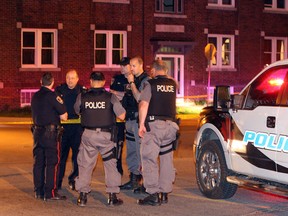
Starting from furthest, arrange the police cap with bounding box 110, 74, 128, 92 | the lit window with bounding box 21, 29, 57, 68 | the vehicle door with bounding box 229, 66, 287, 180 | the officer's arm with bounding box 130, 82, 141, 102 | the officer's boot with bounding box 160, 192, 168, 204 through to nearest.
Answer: the lit window with bounding box 21, 29, 57, 68 < the police cap with bounding box 110, 74, 128, 92 < the officer's arm with bounding box 130, 82, 141, 102 < the officer's boot with bounding box 160, 192, 168, 204 < the vehicle door with bounding box 229, 66, 287, 180

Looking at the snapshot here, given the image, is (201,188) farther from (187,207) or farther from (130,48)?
(130,48)

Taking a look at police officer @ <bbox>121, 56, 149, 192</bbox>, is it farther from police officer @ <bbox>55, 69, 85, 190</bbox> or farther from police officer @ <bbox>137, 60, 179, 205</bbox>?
police officer @ <bbox>55, 69, 85, 190</bbox>

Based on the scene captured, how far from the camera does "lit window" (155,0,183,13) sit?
3183 centimetres

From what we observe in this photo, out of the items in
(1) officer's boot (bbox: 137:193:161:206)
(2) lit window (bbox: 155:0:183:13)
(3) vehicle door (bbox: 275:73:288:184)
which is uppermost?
(2) lit window (bbox: 155:0:183:13)

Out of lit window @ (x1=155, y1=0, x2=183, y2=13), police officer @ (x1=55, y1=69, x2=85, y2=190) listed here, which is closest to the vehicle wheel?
police officer @ (x1=55, y1=69, x2=85, y2=190)

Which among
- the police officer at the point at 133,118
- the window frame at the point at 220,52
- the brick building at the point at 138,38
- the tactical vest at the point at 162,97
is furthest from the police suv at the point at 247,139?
the window frame at the point at 220,52

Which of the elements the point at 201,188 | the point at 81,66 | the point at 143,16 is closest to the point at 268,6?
the point at 143,16

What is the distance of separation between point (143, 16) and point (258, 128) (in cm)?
2257

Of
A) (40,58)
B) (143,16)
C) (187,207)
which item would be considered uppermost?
(143,16)

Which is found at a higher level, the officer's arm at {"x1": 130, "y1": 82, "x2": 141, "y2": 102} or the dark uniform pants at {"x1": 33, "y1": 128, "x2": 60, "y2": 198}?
the officer's arm at {"x1": 130, "y1": 82, "x2": 141, "y2": 102}

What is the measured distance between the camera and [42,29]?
29.2 metres

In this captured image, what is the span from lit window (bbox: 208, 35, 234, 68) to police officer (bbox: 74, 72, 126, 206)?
24202 mm

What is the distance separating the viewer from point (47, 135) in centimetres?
1002

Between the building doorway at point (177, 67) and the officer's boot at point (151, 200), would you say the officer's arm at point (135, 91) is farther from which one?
the building doorway at point (177, 67)
